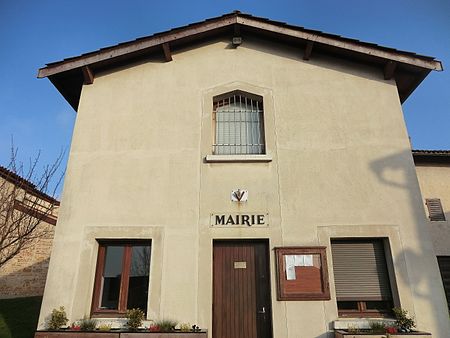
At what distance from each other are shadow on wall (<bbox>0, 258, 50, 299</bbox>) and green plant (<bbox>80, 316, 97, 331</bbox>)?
28.6ft

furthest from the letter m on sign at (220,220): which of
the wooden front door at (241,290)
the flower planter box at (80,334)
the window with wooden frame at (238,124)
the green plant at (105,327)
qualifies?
the green plant at (105,327)

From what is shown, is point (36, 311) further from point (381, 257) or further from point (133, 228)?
point (381, 257)

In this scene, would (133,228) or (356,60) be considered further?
(356,60)

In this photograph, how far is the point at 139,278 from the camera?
22.4 feet

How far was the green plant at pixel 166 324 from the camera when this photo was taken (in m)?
6.12

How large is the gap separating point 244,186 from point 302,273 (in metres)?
2.07

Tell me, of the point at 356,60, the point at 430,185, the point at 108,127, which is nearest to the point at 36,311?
the point at 108,127

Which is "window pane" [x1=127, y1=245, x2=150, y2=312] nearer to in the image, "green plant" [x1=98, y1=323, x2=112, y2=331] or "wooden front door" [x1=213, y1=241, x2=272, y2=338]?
"green plant" [x1=98, y1=323, x2=112, y2=331]

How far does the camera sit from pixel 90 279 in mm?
6734

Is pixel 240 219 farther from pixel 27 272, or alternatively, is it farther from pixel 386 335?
pixel 27 272

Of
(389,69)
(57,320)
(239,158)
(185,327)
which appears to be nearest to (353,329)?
(185,327)

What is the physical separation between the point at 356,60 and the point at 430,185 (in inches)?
262

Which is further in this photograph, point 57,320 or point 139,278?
point 139,278

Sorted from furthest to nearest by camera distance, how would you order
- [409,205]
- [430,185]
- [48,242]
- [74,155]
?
1. [48,242]
2. [430,185]
3. [74,155]
4. [409,205]
